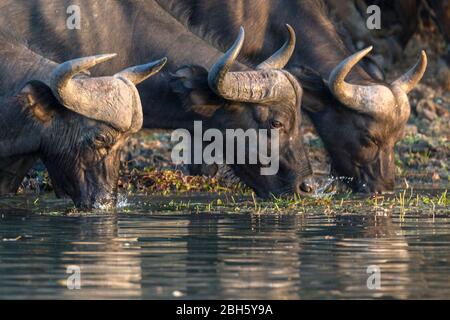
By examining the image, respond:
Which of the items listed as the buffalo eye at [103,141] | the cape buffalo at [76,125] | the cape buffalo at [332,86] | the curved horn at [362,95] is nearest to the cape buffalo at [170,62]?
the cape buffalo at [332,86]

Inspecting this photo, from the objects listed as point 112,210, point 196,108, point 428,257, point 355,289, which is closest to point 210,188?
point 196,108

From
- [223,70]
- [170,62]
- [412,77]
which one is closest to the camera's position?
[223,70]

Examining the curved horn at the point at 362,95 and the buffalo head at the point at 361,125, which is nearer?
the curved horn at the point at 362,95

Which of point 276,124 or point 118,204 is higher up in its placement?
point 276,124

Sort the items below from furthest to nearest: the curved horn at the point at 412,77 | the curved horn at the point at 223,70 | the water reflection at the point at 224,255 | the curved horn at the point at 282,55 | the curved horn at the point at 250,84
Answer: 1. the curved horn at the point at 412,77
2. the curved horn at the point at 282,55
3. the curved horn at the point at 250,84
4. the curved horn at the point at 223,70
5. the water reflection at the point at 224,255

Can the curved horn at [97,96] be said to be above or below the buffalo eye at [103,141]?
above

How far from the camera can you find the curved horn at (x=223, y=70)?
41.6 ft

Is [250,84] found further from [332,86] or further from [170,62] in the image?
[332,86]

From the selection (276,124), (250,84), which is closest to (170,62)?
(250,84)

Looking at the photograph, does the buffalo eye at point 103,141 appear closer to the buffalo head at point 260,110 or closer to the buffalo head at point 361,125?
the buffalo head at point 260,110

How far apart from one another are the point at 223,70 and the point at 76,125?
1630 mm

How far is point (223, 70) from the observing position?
12828mm

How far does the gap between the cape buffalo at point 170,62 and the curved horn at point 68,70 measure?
5.67 feet
